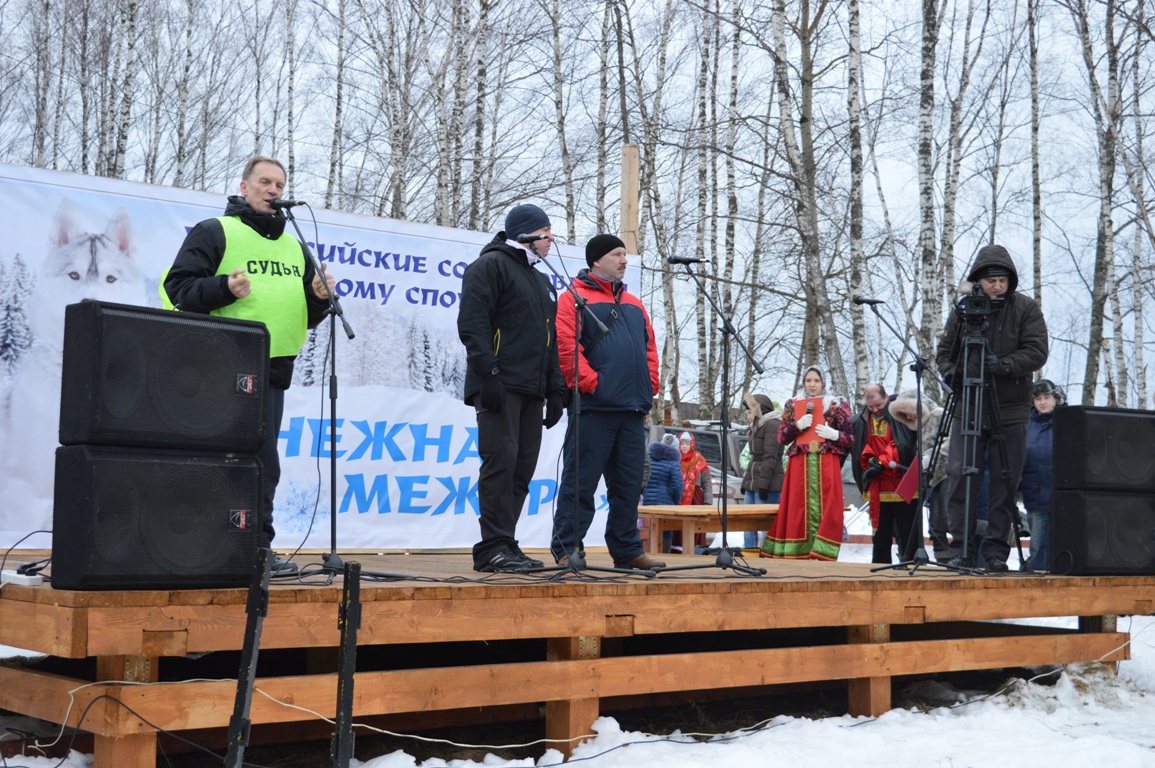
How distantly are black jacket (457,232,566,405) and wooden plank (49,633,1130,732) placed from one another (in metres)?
1.29

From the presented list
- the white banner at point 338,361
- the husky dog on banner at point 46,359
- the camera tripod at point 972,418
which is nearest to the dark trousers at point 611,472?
the white banner at point 338,361

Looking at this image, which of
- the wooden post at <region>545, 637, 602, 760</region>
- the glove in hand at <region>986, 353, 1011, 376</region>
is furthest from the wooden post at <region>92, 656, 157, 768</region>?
the glove in hand at <region>986, 353, 1011, 376</region>

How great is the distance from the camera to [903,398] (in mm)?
8438

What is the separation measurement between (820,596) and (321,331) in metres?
3.62

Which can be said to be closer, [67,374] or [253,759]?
[67,374]

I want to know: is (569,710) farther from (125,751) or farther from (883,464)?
(883,464)

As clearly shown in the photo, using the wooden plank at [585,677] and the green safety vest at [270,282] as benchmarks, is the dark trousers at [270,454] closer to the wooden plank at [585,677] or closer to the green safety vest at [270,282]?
the green safety vest at [270,282]

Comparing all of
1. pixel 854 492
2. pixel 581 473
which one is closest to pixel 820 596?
pixel 581 473

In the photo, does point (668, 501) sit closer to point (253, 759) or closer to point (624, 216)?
point (624, 216)

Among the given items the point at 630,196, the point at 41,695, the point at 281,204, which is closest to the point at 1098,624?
the point at 630,196

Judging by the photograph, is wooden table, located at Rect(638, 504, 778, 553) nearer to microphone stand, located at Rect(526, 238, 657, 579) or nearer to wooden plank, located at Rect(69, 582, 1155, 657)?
wooden plank, located at Rect(69, 582, 1155, 657)

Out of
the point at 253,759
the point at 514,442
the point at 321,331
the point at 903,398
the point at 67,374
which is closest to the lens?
the point at 67,374

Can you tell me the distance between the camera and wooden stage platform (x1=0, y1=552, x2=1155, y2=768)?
371 centimetres

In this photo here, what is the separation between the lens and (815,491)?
878 cm
